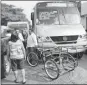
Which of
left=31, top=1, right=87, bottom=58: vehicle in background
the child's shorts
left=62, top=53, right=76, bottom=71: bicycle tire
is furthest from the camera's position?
left=31, top=1, right=87, bottom=58: vehicle in background

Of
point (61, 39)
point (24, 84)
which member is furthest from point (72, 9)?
point (24, 84)

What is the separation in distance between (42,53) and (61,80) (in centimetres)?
210

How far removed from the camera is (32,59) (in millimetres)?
10195

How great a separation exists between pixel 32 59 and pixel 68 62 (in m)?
2.63

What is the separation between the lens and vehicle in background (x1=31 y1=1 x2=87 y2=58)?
10742mm

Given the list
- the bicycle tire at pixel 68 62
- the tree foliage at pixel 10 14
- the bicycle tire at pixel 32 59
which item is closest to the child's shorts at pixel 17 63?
the bicycle tire at pixel 68 62

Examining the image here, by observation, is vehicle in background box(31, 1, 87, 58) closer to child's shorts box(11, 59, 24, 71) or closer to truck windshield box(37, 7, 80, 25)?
truck windshield box(37, 7, 80, 25)

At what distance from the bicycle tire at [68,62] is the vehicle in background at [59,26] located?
2259 millimetres

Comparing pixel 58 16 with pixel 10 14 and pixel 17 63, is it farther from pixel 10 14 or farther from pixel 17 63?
pixel 10 14

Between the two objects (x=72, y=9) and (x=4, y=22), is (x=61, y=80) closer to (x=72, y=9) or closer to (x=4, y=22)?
(x=72, y=9)

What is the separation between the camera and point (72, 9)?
39.4 feet

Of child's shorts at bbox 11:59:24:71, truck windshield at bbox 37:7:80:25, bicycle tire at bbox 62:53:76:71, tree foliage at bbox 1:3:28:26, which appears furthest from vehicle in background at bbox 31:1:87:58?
tree foliage at bbox 1:3:28:26

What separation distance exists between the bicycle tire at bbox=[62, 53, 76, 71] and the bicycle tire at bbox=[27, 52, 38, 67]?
7.12 ft

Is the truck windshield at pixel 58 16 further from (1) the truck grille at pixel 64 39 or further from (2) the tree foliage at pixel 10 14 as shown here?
(2) the tree foliage at pixel 10 14
